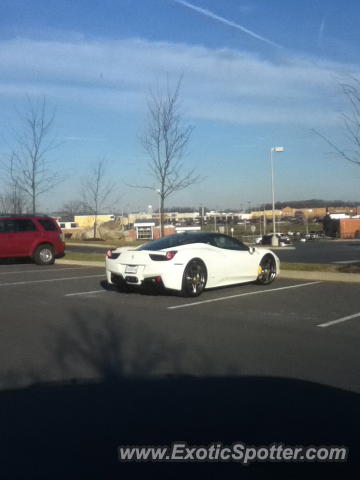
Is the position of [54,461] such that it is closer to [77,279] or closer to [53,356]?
[53,356]

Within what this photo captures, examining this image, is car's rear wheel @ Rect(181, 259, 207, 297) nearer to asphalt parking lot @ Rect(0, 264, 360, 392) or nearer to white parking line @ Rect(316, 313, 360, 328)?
asphalt parking lot @ Rect(0, 264, 360, 392)

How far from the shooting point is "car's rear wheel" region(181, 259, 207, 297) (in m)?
11.5

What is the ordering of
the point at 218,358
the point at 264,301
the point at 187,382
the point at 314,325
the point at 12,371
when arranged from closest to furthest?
the point at 187,382 → the point at 12,371 → the point at 218,358 → the point at 314,325 → the point at 264,301

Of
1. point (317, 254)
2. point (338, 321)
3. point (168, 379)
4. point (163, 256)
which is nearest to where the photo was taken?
point (168, 379)

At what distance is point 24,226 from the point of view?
20.2m

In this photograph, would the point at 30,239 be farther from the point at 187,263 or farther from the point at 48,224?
the point at 187,263

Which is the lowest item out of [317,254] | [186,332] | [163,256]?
[317,254]

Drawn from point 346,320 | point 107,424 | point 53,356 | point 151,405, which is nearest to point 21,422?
point 107,424

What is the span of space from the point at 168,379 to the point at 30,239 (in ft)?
48.8

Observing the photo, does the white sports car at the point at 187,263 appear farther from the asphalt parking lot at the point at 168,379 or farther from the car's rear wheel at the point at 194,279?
the asphalt parking lot at the point at 168,379

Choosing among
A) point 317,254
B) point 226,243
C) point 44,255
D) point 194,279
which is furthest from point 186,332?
point 317,254

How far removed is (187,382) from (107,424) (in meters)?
1.31

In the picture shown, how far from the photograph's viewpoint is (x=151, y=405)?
529 cm

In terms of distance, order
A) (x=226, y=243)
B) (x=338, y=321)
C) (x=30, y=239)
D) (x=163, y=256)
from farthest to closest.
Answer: (x=30, y=239), (x=226, y=243), (x=163, y=256), (x=338, y=321)
